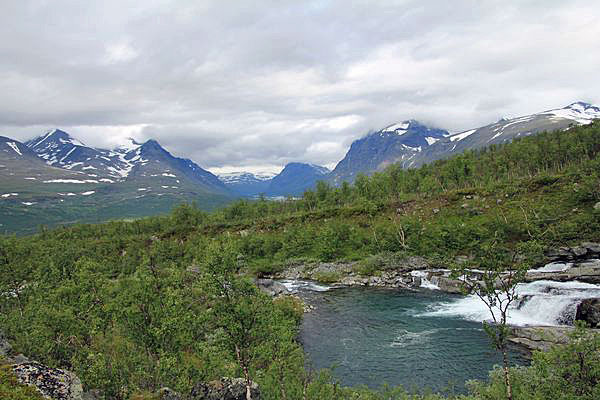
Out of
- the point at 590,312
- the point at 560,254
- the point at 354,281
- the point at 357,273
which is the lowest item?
the point at 354,281

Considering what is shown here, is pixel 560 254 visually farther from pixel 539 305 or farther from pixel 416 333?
pixel 416 333

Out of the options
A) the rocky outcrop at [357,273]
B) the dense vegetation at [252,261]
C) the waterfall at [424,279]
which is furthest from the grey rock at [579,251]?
the rocky outcrop at [357,273]

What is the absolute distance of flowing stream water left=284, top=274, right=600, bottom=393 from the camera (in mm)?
41406

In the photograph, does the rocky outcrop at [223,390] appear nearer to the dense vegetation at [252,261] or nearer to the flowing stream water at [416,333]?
the dense vegetation at [252,261]

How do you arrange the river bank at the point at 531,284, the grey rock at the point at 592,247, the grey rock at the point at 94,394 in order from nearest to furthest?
the grey rock at the point at 94,394, the river bank at the point at 531,284, the grey rock at the point at 592,247

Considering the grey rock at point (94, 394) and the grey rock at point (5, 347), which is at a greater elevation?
the grey rock at point (5, 347)

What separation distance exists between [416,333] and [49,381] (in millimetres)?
48468

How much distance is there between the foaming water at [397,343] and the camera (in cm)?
4097

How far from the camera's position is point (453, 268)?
75.0ft

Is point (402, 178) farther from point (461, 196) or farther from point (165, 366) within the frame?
point (165, 366)

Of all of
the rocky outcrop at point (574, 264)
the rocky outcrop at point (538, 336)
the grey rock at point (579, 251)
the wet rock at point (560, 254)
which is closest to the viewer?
the rocky outcrop at point (538, 336)

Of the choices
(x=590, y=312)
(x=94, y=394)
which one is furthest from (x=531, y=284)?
(x=94, y=394)

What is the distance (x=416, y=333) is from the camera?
53875 mm

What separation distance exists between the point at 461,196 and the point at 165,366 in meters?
127
